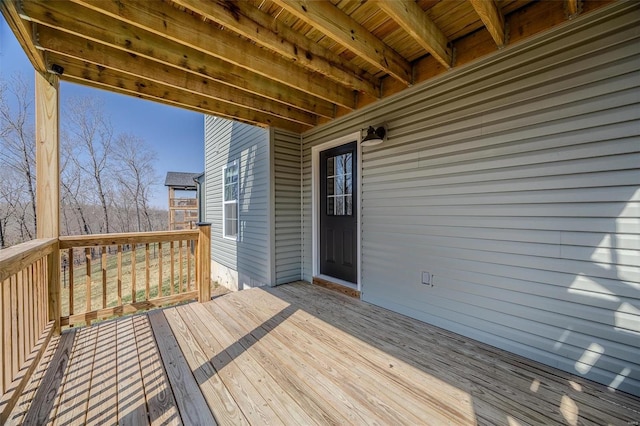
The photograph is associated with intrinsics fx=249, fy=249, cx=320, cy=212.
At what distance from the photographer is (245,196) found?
5035 millimetres

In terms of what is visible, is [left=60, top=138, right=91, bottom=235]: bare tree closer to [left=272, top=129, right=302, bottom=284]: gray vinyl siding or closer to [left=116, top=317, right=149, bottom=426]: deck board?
[left=272, top=129, right=302, bottom=284]: gray vinyl siding

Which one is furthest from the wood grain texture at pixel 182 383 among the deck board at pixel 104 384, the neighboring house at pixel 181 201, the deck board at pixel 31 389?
the neighboring house at pixel 181 201

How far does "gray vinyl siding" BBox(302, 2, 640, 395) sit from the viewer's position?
5.48ft

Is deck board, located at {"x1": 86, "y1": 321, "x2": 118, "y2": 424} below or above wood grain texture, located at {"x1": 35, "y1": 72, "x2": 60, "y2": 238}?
below

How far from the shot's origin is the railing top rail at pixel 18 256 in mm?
1419

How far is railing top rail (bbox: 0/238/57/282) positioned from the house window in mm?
3342

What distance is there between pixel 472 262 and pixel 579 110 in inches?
55.0

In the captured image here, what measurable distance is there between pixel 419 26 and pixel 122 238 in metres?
3.65

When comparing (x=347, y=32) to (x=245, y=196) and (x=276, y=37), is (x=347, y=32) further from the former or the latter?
(x=245, y=196)

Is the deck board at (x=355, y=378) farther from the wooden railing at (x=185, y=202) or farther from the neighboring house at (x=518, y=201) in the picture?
the wooden railing at (x=185, y=202)

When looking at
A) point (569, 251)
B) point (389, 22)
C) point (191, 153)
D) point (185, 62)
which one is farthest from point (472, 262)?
point (191, 153)

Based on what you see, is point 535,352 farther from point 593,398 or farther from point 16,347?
point 16,347

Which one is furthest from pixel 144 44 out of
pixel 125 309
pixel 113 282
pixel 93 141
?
pixel 93 141

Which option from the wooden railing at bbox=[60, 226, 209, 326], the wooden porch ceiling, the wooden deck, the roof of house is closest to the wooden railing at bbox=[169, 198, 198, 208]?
the roof of house
